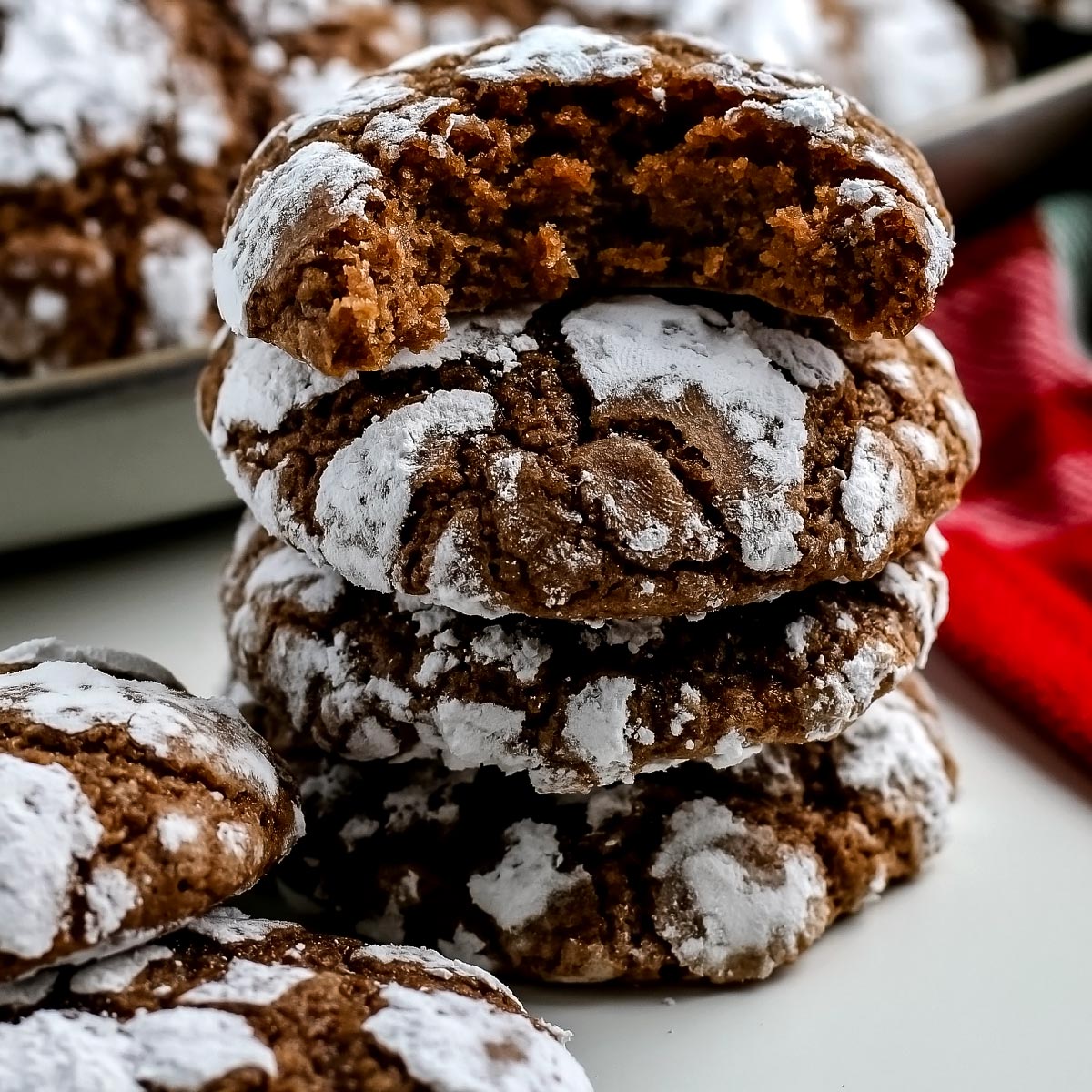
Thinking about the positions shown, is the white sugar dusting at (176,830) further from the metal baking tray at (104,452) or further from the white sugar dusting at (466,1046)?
the metal baking tray at (104,452)

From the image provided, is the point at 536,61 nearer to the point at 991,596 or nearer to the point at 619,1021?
the point at 619,1021

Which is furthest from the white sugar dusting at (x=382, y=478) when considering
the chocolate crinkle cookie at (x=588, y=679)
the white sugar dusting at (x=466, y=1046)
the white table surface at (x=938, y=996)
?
the white table surface at (x=938, y=996)

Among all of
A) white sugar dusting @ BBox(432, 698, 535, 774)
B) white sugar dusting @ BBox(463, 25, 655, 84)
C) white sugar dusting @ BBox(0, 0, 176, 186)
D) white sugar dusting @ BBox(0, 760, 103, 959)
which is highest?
white sugar dusting @ BBox(463, 25, 655, 84)

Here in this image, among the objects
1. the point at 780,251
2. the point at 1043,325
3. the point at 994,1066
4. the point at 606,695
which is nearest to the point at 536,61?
the point at 780,251

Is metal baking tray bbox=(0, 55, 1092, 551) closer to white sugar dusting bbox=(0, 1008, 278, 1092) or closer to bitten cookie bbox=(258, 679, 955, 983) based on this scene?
bitten cookie bbox=(258, 679, 955, 983)

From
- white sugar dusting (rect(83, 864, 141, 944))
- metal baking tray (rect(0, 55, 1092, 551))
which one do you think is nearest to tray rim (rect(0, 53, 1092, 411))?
metal baking tray (rect(0, 55, 1092, 551))

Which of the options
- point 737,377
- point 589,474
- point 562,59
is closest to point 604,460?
point 589,474

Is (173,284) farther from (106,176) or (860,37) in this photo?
(860,37)
